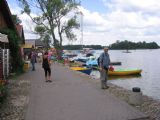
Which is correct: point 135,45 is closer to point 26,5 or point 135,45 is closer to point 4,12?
point 26,5

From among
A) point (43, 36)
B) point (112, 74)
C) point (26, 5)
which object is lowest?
point (112, 74)

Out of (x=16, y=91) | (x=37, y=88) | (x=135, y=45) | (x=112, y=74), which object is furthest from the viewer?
(x=135, y=45)

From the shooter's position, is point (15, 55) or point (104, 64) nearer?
point (104, 64)

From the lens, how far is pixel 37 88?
1823cm

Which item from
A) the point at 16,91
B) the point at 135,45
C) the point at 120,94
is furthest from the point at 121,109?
the point at 135,45

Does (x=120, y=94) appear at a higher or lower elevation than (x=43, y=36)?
lower

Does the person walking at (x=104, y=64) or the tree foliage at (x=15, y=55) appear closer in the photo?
the person walking at (x=104, y=64)

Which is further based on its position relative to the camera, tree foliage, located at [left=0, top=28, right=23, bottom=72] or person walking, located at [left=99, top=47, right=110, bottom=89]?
tree foliage, located at [left=0, top=28, right=23, bottom=72]

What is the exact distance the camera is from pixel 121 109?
12086 mm

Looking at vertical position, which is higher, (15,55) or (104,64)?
(15,55)

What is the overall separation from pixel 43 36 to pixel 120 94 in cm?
4437

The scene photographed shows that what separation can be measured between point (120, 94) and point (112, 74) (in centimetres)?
2551

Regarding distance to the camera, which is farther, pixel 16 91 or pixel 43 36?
pixel 43 36

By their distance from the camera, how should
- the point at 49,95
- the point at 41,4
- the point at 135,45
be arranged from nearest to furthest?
the point at 49,95 < the point at 41,4 < the point at 135,45
